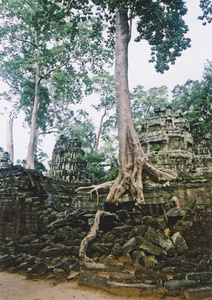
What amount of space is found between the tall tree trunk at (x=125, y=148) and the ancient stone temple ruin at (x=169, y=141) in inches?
263

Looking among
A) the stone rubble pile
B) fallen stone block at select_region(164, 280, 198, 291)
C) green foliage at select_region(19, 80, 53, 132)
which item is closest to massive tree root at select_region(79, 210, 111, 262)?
the stone rubble pile

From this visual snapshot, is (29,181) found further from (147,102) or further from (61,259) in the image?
(147,102)

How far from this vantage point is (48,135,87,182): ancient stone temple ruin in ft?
53.6

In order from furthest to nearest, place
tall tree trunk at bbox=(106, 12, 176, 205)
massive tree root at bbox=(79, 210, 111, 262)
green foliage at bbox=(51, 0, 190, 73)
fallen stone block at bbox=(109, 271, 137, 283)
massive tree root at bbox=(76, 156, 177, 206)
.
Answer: green foliage at bbox=(51, 0, 190, 73)
tall tree trunk at bbox=(106, 12, 176, 205)
massive tree root at bbox=(76, 156, 177, 206)
massive tree root at bbox=(79, 210, 111, 262)
fallen stone block at bbox=(109, 271, 137, 283)

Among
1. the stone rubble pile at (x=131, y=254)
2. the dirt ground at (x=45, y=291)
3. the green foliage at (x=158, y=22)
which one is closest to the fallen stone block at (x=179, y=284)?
the stone rubble pile at (x=131, y=254)

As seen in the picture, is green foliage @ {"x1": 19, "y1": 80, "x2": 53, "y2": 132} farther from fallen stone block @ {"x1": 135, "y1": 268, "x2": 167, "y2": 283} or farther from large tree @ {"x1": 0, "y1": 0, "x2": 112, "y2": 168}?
fallen stone block @ {"x1": 135, "y1": 268, "x2": 167, "y2": 283}

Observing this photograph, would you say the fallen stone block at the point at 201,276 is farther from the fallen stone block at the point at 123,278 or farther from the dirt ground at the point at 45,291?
the fallen stone block at the point at 123,278

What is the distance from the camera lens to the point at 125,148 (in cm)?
675

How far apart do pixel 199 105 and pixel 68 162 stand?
1290cm

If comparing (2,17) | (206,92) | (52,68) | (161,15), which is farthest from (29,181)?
(206,92)

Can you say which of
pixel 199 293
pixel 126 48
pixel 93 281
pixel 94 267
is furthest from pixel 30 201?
pixel 126 48

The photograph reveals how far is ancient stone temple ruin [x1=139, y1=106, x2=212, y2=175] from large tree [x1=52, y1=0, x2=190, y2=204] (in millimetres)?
4350

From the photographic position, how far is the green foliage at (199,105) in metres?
19.0

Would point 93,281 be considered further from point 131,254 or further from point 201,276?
point 201,276
